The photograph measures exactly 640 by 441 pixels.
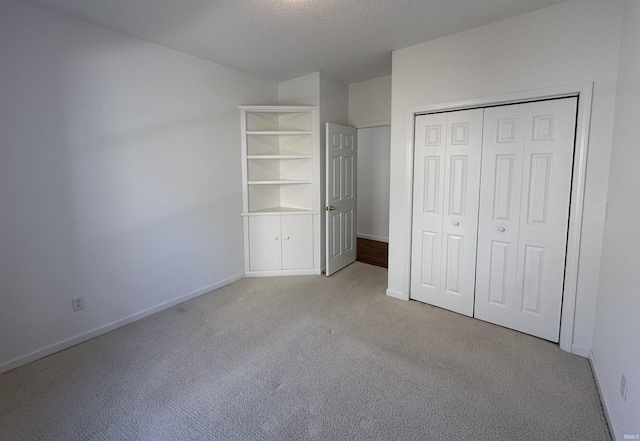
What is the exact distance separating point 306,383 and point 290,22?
2.70 meters

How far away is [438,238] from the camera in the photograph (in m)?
3.00

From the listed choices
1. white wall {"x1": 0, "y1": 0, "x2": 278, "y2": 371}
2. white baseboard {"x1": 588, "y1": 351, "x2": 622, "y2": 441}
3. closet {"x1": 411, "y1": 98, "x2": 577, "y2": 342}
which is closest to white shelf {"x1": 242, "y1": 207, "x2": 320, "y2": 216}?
white wall {"x1": 0, "y1": 0, "x2": 278, "y2": 371}

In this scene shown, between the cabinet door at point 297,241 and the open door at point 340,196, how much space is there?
27 cm

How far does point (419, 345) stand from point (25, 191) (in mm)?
3099

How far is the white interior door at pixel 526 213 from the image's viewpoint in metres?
2.30

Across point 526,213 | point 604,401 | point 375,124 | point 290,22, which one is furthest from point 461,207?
point 290,22

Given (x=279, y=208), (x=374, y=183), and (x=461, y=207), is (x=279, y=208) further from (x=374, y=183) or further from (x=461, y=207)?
(x=374, y=183)

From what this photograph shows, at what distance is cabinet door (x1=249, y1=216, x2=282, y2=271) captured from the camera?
156 inches

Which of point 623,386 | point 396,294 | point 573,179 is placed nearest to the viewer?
point 623,386

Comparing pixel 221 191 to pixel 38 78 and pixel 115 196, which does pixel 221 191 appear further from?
pixel 38 78

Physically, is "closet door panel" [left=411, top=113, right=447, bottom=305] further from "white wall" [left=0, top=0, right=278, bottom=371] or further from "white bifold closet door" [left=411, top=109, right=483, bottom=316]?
"white wall" [left=0, top=0, right=278, bottom=371]

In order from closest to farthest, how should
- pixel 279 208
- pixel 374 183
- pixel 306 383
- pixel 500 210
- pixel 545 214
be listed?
pixel 306 383, pixel 545 214, pixel 500 210, pixel 279 208, pixel 374 183

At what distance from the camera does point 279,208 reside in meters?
4.23

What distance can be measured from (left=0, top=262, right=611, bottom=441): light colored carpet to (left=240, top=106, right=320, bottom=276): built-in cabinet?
116 centimetres
